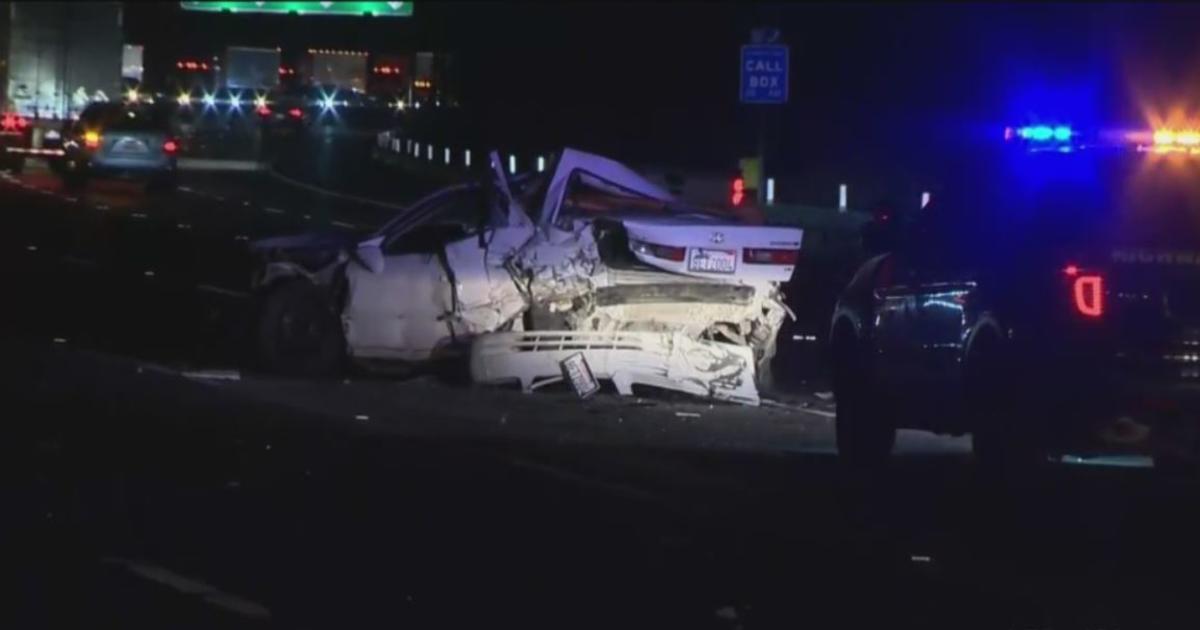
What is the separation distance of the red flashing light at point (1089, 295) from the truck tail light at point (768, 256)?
562 centimetres

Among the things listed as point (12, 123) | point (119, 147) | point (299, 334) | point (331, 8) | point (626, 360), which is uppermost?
point (331, 8)

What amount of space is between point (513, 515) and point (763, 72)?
24674mm

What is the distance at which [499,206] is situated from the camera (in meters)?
16.9

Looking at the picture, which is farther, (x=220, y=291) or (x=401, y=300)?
(x=220, y=291)

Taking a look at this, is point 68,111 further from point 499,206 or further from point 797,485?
point 797,485

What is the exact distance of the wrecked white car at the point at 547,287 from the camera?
16297mm

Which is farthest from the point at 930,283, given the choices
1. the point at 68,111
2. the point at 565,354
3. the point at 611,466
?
the point at 68,111

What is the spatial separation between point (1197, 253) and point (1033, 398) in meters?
1.07

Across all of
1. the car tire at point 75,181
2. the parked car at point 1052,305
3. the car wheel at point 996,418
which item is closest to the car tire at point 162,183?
the car tire at point 75,181

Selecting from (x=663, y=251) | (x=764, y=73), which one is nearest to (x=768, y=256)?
(x=663, y=251)

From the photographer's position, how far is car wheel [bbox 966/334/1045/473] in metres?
11.0

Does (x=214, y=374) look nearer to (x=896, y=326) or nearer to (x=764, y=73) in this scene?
(x=896, y=326)

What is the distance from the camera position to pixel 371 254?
1708cm

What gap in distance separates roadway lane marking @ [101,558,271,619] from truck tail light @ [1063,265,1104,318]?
4307 mm
